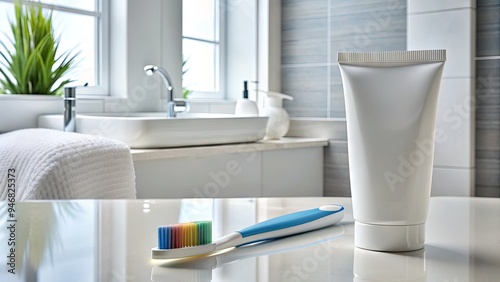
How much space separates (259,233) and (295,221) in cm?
5

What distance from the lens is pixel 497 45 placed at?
8.46ft

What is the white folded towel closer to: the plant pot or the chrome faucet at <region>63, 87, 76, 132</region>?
the chrome faucet at <region>63, 87, 76, 132</region>

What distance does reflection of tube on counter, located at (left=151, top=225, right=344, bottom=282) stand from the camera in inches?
16.4

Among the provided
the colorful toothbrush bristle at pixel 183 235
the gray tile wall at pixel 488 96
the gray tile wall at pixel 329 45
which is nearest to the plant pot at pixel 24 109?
the gray tile wall at pixel 329 45

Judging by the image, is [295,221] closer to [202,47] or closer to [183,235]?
[183,235]

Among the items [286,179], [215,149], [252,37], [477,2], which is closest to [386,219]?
[215,149]

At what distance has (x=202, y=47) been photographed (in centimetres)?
307

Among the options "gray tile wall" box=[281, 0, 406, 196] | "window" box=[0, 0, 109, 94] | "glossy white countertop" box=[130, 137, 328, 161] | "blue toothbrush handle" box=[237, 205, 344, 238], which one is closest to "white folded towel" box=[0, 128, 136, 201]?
"glossy white countertop" box=[130, 137, 328, 161]

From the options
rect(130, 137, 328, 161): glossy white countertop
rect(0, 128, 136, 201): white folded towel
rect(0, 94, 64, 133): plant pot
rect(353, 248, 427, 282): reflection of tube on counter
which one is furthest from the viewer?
rect(0, 94, 64, 133): plant pot

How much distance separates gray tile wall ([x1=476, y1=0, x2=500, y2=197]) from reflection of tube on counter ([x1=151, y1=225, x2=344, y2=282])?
2.21 m

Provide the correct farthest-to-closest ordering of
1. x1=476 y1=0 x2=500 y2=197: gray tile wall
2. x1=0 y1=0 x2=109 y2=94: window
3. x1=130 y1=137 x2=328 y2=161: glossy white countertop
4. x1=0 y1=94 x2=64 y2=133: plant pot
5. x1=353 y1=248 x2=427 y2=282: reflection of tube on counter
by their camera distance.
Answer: x1=476 y1=0 x2=500 y2=197: gray tile wall → x1=0 y1=0 x2=109 y2=94: window → x1=0 y1=94 x2=64 y2=133: plant pot → x1=130 y1=137 x2=328 y2=161: glossy white countertop → x1=353 y1=248 x2=427 y2=282: reflection of tube on counter

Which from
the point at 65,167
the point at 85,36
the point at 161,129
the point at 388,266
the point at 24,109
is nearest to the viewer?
the point at 388,266

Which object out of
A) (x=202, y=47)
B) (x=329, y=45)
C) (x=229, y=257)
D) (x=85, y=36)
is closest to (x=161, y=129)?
(x=85, y=36)

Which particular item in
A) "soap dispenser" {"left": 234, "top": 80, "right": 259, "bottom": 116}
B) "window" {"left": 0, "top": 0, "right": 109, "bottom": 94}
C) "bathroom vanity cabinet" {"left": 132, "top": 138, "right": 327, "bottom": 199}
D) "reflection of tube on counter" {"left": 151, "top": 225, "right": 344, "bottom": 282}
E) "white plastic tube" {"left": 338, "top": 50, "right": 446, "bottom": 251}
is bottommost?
"bathroom vanity cabinet" {"left": 132, "top": 138, "right": 327, "bottom": 199}
